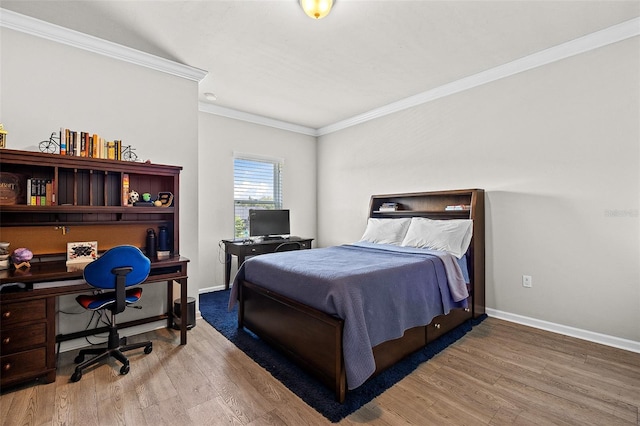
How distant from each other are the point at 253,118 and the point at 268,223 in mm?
1712

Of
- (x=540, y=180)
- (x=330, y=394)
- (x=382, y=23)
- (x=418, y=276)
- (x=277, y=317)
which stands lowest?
(x=330, y=394)

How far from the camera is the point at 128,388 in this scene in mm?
2061

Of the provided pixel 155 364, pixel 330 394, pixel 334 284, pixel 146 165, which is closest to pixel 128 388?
pixel 155 364

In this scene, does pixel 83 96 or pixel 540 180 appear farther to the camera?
pixel 540 180

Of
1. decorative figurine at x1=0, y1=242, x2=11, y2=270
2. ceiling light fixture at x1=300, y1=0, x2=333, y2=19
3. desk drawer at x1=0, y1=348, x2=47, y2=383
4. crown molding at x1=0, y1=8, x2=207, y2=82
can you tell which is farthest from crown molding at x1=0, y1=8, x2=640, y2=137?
desk drawer at x1=0, y1=348, x2=47, y2=383

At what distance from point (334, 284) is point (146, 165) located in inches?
82.3

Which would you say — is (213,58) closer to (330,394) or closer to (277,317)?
(277,317)

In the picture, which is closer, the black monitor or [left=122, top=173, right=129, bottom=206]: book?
[left=122, top=173, right=129, bottom=206]: book

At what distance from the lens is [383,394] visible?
6.54 feet

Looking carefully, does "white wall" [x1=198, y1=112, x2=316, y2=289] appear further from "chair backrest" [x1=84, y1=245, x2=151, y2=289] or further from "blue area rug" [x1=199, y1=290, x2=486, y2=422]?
"chair backrest" [x1=84, y1=245, x2=151, y2=289]

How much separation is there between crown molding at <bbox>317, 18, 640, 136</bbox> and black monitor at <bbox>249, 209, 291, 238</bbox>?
220 cm

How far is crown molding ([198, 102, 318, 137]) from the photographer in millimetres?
4414

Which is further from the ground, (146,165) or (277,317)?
(146,165)

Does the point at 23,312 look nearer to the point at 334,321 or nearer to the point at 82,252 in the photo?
the point at 82,252
